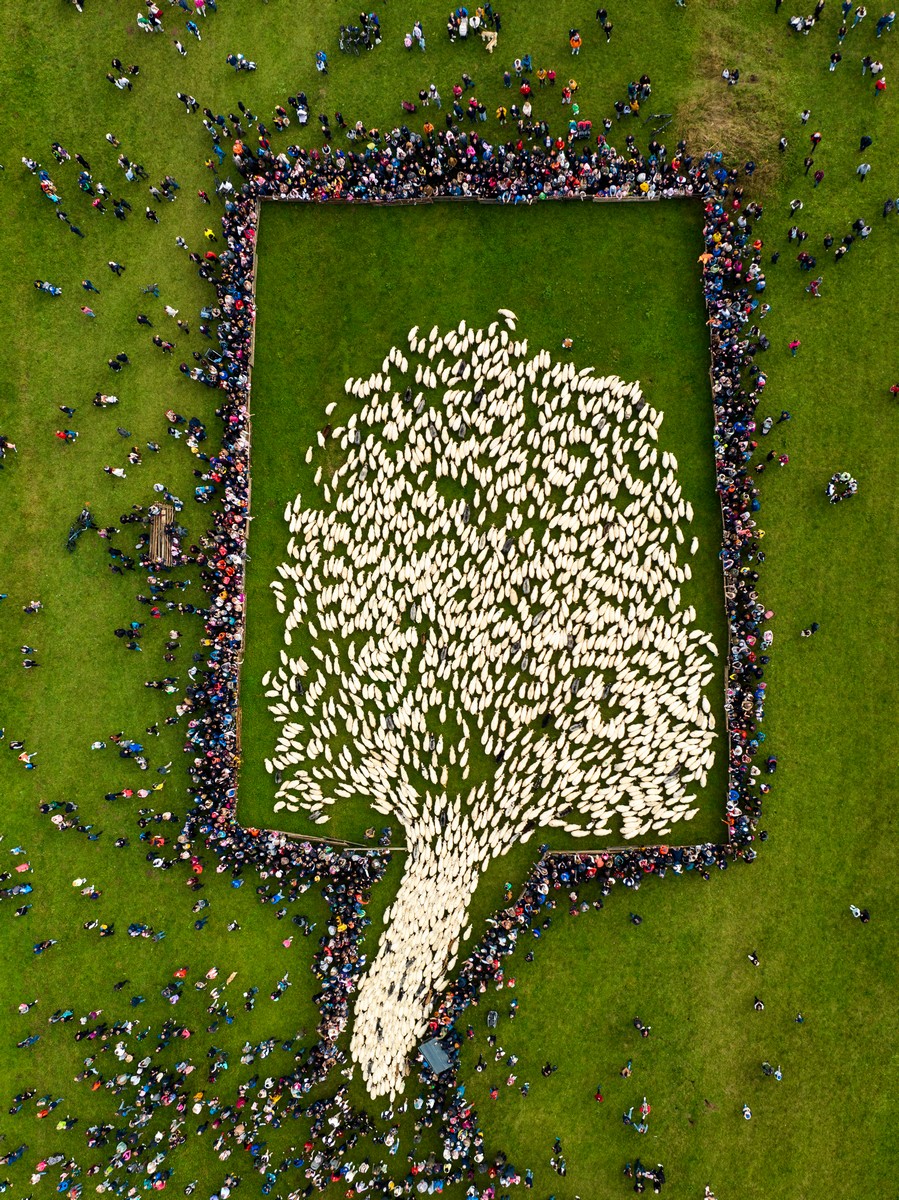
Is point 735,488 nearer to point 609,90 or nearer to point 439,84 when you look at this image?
point 609,90

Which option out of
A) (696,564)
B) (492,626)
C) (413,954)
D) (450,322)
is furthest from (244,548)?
(696,564)

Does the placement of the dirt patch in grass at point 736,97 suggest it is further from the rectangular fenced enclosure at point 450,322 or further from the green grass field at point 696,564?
the rectangular fenced enclosure at point 450,322

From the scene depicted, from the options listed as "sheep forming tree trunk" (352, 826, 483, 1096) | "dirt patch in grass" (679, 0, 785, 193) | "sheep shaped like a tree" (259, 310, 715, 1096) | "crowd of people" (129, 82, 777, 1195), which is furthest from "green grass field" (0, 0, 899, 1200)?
"sheep shaped like a tree" (259, 310, 715, 1096)

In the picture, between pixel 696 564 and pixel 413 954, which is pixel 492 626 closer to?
pixel 696 564

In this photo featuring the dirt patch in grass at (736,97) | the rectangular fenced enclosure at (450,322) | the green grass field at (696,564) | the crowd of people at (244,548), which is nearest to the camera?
the crowd of people at (244,548)

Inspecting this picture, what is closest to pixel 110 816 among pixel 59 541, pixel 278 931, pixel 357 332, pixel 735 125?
pixel 278 931

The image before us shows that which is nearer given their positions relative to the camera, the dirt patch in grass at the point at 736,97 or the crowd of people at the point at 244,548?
the crowd of people at the point at 244,548

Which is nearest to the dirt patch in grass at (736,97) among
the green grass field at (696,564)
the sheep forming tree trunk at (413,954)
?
the green grass field at (696,564)
